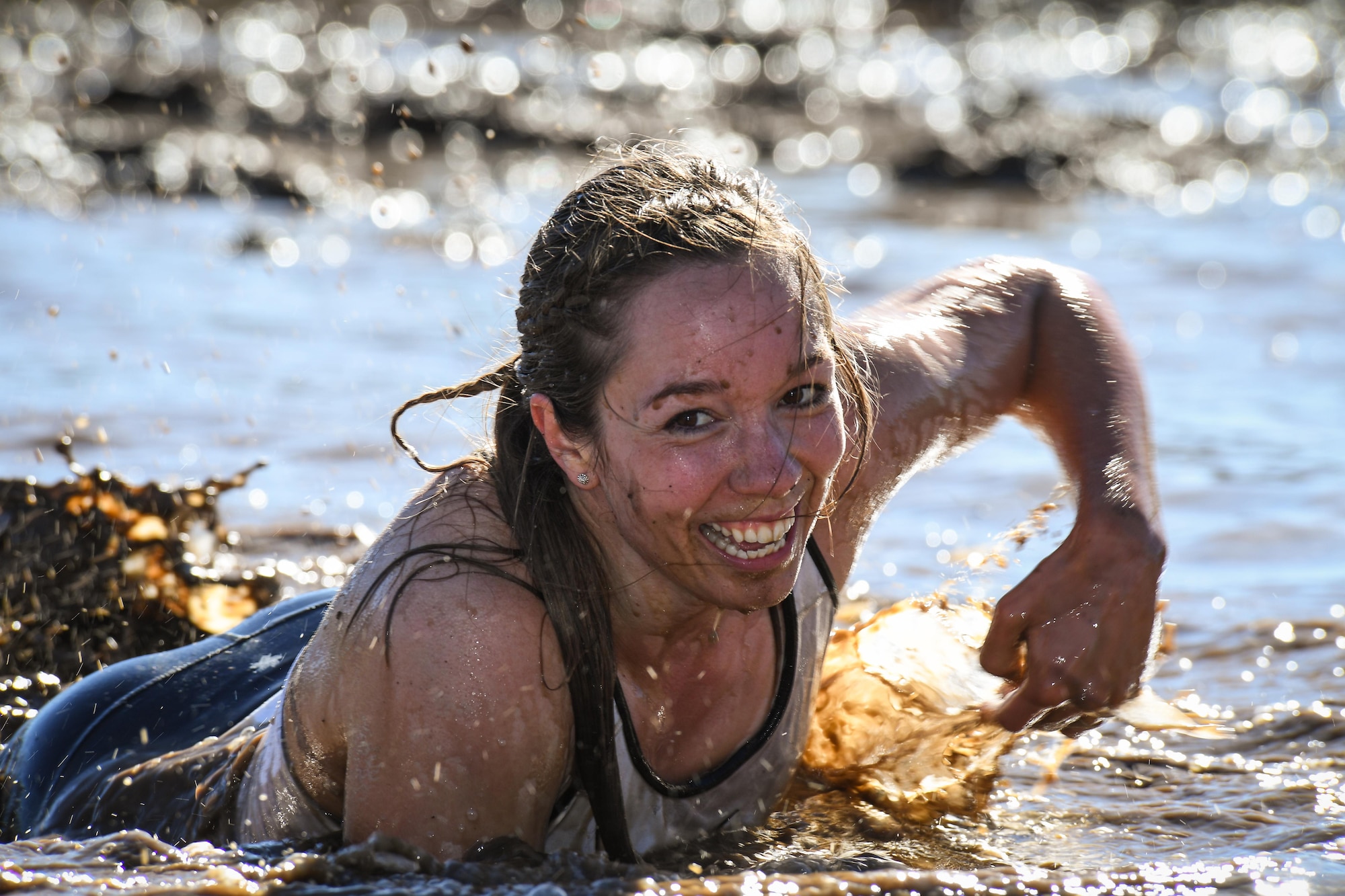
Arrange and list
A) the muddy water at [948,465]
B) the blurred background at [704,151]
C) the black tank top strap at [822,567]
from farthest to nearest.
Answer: the blurred background at [704,151]
the black tank top strap at [822,567]
the muddy water at [948,465]

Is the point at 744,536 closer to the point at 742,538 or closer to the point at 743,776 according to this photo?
the point at 742,538

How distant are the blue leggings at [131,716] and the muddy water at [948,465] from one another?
1.52 feet

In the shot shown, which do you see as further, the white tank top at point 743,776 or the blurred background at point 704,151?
the blurred background at point 704,151

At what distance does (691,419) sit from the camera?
268 centimetres

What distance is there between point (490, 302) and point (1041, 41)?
18.9 m

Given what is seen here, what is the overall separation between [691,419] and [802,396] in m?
0.21

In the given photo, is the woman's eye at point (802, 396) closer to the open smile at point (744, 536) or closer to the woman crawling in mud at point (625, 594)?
the woman crawling in mud at point (625, 594)

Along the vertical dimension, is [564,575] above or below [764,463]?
below

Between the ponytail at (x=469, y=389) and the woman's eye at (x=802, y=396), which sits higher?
the ponytail at (x=469, y=389)

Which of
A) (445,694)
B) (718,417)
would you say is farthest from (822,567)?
(445,694)

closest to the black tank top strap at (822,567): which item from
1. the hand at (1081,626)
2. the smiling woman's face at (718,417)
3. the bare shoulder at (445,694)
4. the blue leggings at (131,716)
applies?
the hand at (1081,626)

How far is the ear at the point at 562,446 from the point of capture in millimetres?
2787

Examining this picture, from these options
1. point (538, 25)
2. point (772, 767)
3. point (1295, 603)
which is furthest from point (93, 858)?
point (538, 25)

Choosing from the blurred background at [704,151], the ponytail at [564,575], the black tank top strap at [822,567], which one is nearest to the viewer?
the ponytail at [564,575]
